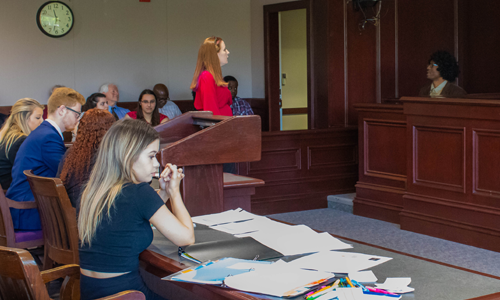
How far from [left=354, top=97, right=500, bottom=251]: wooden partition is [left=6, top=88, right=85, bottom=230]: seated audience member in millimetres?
2654

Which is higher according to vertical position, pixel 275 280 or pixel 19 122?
pixel 19 122

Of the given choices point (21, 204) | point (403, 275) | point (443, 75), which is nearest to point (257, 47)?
point (443, 75)

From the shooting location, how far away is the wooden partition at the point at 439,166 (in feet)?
13.1

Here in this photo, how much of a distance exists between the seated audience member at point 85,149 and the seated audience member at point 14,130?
3.08ft

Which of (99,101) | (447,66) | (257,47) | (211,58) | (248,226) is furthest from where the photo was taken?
(257,47)

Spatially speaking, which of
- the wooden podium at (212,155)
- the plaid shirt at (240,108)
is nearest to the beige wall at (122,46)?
the plaid shirt at (240,108)

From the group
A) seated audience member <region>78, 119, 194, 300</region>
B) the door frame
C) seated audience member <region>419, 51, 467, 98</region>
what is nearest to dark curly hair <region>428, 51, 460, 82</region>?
seated audience member <region>419, 51, 467, 98</region>

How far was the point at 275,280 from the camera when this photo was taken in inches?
54.4

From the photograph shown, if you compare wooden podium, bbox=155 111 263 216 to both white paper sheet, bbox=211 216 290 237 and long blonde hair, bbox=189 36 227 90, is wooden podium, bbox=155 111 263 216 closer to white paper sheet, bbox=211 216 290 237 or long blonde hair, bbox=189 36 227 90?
white paper sheet, bbox=211 216 290 237

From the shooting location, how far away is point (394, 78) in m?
6.22

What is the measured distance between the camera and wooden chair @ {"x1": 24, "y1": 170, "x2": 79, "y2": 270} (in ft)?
7.55

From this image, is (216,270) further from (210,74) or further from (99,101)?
(99,101)

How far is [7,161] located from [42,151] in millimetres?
624

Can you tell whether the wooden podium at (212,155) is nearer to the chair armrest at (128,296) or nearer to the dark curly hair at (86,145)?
the dark curly hair at (86,145)
